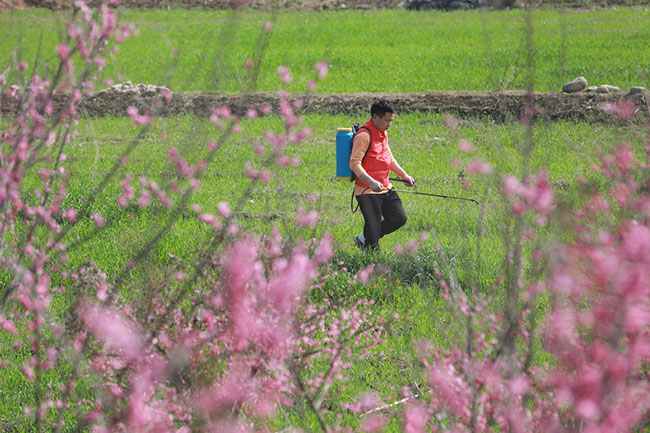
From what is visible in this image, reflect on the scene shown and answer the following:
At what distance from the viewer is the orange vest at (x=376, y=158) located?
5.61 metres

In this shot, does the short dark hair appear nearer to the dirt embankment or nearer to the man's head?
the man's head

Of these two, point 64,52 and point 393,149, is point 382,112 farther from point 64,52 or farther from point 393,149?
point 393,149

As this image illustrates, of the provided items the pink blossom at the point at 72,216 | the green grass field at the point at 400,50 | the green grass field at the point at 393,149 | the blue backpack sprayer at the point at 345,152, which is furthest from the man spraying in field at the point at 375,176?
the green grass field at the point at 400,50

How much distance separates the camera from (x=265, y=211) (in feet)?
22.3

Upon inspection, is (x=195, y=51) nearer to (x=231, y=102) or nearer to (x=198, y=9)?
(x=231, y=102)

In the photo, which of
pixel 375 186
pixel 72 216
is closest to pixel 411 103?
pixel 375 186

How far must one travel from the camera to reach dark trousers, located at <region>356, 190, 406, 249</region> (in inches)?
226

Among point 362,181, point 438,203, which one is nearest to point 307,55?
point 438,203

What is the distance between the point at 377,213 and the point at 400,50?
47.8 ft

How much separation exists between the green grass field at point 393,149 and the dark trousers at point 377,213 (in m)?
0.20

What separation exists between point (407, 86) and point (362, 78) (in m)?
1.53

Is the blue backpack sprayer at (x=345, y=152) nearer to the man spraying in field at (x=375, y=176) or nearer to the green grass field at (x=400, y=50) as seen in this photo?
the man spraying in field at (x=375, y=176)

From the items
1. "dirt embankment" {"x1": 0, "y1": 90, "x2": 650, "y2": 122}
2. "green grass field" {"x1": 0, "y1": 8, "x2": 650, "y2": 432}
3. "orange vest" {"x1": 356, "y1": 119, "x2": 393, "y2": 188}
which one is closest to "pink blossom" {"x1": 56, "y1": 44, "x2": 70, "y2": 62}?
"green grass field" {"x1": 0, "y1": 8, "x2": 650, "y2": 432}

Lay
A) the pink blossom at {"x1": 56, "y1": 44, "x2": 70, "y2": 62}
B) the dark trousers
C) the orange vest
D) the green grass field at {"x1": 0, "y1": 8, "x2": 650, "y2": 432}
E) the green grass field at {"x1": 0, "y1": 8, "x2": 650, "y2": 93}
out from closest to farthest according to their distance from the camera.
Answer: the pink blossom at {"x1": 56, "y1": 44, "x2": 70, "y2": 62} → the green grass field at {"x1": 0, "y1": 8, "x2": 650, "y2": 432} → the orange vest → the dark trousers → the green grass field at {"x1": 0, "y1": 8, "x2": 650, "y2": 93}
